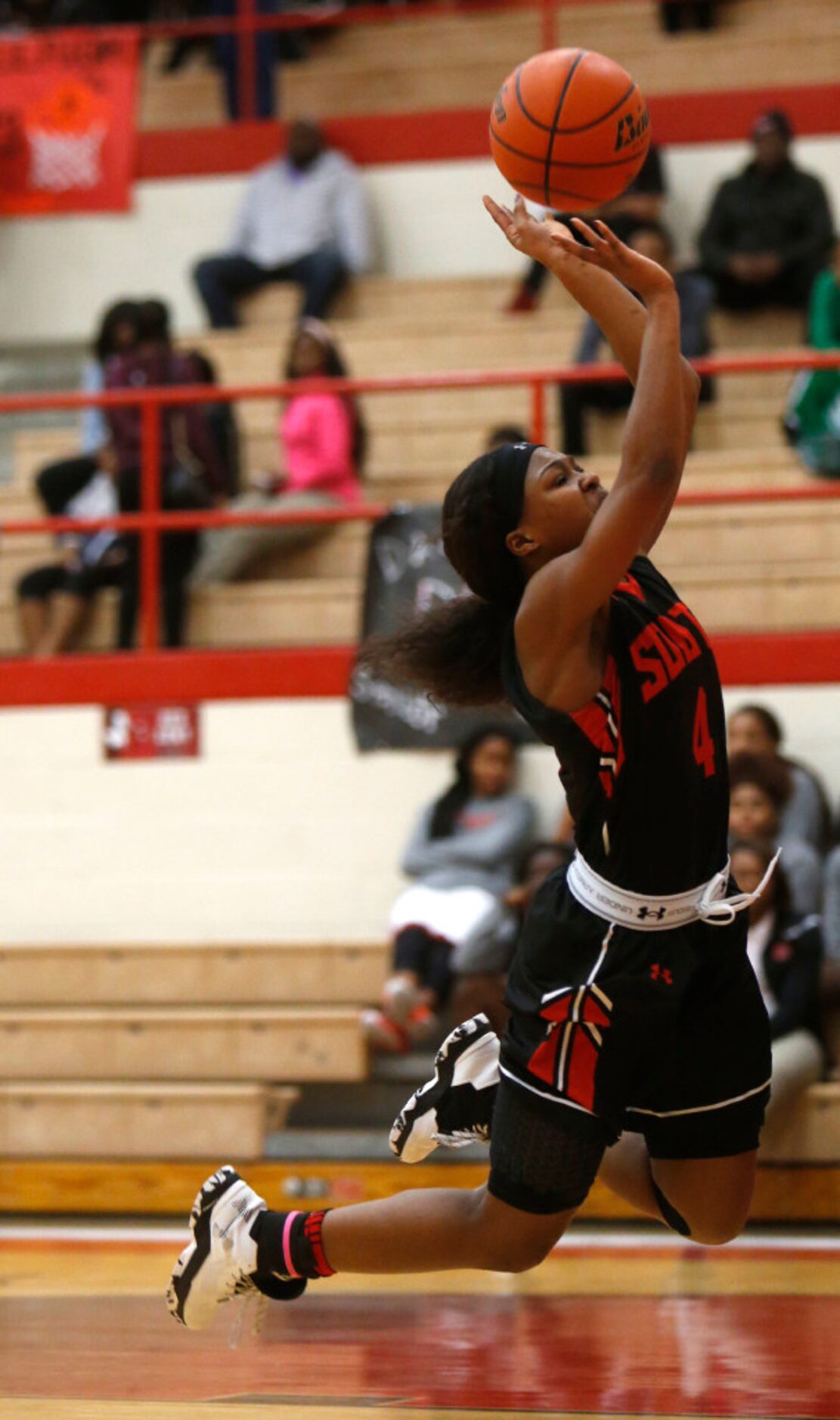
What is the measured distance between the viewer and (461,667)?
3.57m

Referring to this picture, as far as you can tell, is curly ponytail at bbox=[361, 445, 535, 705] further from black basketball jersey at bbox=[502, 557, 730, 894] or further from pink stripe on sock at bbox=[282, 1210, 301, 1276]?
pink stripe on sock at bbox=[282, 1210, 301, 1276]

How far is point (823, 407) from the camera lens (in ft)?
26.5

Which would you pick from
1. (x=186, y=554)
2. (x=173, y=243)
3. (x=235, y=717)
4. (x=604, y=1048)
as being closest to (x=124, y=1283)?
(x=604, y=1048)

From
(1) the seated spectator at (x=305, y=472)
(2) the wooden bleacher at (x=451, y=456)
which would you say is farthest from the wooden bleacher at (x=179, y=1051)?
(1) the seated spectator at (x=305, y=472)

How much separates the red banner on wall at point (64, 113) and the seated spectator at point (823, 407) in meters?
4.82

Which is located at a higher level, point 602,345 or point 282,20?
point 282,20

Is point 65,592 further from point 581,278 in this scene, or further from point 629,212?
point 581,278

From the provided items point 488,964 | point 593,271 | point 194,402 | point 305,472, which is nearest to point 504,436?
point 305,472

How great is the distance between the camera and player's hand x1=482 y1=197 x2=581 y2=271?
3.19 meters

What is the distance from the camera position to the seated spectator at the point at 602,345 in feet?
27.7

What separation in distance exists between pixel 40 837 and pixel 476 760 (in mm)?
1858

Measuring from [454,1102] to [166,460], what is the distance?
4.88 metres

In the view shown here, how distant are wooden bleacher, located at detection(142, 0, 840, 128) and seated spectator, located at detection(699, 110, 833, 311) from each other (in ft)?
4.63

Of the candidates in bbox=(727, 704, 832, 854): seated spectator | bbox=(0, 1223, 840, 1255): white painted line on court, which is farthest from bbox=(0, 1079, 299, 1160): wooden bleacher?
bbox=(727, 704, 832, 854): seated spectator
